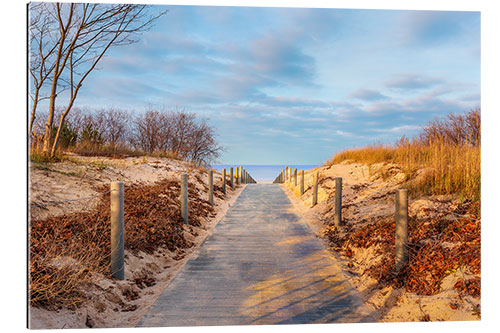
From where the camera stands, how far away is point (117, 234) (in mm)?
4668

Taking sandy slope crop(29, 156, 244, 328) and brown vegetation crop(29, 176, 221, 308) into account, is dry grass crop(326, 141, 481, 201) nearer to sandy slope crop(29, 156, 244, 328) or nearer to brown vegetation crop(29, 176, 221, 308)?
sandy slope crop(29, 156, 244, 328)

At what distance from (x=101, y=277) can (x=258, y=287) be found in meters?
1.94

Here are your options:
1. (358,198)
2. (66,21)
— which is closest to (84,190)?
(66,21)

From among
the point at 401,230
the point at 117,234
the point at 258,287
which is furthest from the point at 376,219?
the point at 117,234

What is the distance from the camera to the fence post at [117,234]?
4.62m

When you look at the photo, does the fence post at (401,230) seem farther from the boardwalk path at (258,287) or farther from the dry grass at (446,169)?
the dry grass at (446,169)

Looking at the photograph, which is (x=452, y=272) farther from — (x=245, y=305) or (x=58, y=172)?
(x=58, y=172)

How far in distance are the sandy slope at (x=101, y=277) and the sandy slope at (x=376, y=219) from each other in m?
2.63

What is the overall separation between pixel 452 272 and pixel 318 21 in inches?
148

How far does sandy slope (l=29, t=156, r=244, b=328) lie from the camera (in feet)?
11.9

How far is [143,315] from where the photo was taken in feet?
12.6

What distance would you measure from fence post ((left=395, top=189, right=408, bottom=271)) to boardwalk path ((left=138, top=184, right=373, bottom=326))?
774mm

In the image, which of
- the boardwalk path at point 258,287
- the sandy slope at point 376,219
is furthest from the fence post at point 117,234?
the sandy slope at point 376,219

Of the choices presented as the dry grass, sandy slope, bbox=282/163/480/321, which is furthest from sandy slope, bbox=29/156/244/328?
the dry grass
